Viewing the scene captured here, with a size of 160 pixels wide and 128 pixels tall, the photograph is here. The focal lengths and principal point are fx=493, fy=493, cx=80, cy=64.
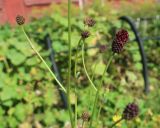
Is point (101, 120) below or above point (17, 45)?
below

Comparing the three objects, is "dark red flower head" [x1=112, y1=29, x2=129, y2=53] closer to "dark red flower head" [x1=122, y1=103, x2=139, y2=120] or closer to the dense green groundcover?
"dark red flower head" [x1=122, y1=103, x2=139, y2=120]

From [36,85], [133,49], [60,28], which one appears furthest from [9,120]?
[133,49]

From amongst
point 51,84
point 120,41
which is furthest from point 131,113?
point 51,84

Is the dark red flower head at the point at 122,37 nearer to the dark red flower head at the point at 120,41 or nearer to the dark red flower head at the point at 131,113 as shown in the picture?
the dark red flower head at the point at 120,41

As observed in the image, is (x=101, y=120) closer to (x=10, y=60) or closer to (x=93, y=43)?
(x=10, y=60)

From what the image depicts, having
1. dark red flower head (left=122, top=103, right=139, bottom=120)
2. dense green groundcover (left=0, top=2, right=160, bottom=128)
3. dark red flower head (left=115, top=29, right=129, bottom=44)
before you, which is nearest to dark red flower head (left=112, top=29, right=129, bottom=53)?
dark red flower head (left=115, top=29, right=129, bottom=44)

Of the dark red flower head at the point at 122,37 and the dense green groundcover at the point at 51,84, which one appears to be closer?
the dark red flower head at the point at 122,37

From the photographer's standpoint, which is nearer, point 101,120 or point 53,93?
point 101,120

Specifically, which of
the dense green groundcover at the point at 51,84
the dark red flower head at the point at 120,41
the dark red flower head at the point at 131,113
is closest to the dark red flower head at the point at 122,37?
the dark red flower head at the point at 120,41
